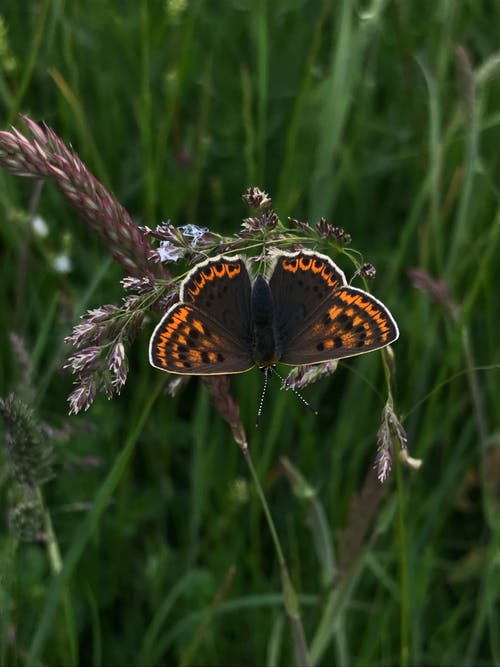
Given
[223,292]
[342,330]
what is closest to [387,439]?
[342,330]

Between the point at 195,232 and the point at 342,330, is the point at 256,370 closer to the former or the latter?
the point at 342,330

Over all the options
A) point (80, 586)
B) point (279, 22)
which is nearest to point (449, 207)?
point (279, 22)

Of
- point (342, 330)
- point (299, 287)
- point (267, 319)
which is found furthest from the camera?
point (267, 319)

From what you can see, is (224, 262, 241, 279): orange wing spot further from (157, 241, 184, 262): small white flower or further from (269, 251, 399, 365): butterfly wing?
(157, 241, 184, 262): small white flower

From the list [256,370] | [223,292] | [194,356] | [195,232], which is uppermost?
Answer: [195,232]

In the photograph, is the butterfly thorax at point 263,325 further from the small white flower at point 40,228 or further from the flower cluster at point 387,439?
the small white flower at point 40,228

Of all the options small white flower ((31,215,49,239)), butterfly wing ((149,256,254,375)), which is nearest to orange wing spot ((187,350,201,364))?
butterfly wing ((149,256,254,375))

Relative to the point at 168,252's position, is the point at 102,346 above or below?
below
